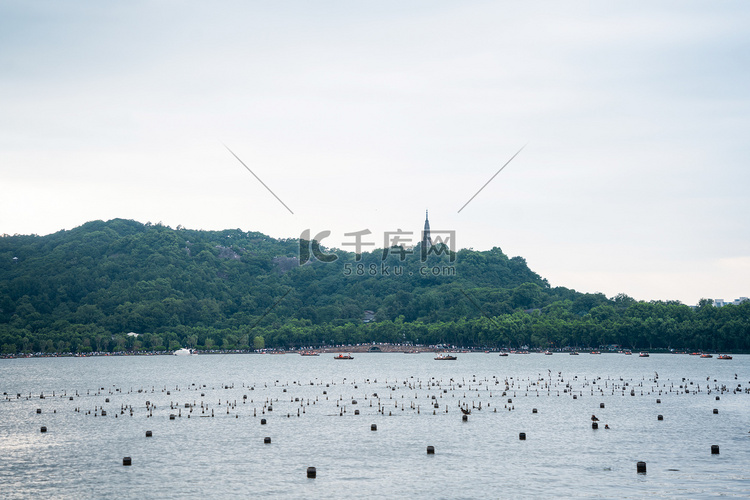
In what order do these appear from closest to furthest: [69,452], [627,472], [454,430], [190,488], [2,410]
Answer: [190,488], [627,472], [69,452], [454,430], [2,410]

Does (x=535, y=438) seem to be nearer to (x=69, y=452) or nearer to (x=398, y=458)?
(x=398, y=458)

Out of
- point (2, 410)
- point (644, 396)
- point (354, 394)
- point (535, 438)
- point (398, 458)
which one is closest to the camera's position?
point (398, 458)

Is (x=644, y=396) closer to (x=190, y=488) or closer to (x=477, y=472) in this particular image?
(x=477, y=472)

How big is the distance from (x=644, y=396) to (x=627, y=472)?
6911 centimetres

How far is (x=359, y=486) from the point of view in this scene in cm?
5806

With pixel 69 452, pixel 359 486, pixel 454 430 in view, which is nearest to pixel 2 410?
pixel 69 452

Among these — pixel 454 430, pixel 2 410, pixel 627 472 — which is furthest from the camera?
pixel 2 410

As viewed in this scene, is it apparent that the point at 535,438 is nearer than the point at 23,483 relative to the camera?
No

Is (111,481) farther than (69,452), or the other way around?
(69,452)

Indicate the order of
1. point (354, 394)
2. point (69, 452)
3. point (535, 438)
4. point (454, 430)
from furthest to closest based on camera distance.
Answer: point (354, 394) < point (454, 430) < point (535, 438) < point (69, 452)

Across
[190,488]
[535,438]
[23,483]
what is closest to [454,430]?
[535,438]

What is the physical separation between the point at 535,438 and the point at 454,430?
32.3ft

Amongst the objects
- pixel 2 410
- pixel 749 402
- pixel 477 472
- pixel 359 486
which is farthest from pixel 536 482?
pixel 2 410

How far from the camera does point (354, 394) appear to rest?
13562 centimetres
